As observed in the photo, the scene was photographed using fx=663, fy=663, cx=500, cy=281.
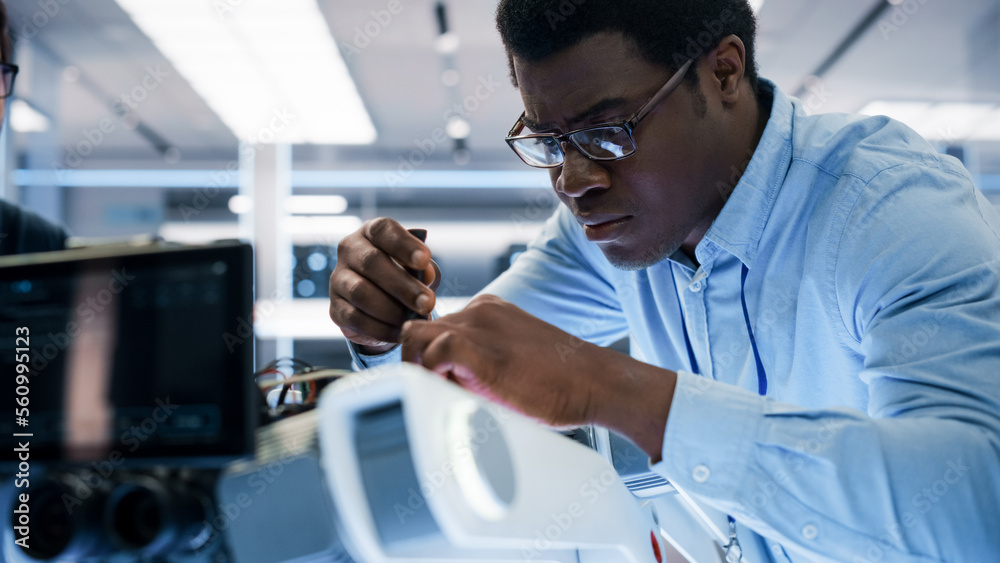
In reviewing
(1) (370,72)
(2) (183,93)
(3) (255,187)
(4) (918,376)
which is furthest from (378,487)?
(3) (255,187)

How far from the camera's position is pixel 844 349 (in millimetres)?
960

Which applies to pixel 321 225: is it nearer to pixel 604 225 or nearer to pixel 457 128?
pixel 457 128

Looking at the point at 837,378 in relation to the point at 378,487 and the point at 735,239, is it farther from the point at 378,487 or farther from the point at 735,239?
the point at 378,487

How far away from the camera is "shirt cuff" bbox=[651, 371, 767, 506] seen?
2.08ft

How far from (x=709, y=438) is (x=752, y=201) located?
544 mm

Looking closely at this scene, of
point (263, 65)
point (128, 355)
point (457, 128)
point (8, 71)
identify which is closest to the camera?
point (128, 355)

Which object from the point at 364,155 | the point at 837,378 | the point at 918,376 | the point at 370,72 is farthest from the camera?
the point at 364,155

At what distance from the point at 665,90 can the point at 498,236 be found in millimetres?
4615

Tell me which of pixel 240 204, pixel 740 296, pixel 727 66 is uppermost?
pixel 240 204

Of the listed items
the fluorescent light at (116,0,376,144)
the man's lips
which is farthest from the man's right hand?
the fluorescent light at (116,0,376,144)

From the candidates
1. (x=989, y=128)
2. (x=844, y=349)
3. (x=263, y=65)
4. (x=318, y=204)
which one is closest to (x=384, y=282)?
(x=844, y=349)

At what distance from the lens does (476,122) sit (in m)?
5.09

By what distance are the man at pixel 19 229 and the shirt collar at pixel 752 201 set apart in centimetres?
168

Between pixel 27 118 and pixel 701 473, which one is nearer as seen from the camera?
pixel 701 473
